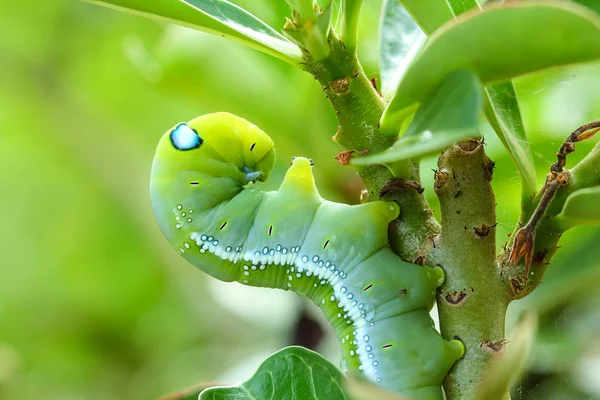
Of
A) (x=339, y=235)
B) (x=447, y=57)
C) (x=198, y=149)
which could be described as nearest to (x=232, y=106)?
(x=198, y=149)

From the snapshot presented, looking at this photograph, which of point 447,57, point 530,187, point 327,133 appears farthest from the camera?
point 327,133

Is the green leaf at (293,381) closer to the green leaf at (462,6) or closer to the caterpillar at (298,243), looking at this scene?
the caterpillar at (298,243)

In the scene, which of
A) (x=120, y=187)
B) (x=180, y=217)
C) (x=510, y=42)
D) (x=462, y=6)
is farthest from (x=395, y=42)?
(x=120, y=187)

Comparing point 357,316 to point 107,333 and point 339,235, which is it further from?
point 107,333

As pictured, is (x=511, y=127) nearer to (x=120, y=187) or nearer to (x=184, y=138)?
(x=184, y=138)

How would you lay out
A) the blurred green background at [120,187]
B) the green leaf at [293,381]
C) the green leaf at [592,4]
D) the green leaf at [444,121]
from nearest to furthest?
the green leaf at [444,121]
the green leaf at [592,4]
the green leaf at [293,381]
the blurred green background at [120,187]

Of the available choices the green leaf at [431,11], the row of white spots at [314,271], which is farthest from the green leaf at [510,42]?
the row of white spots at [314,271]
